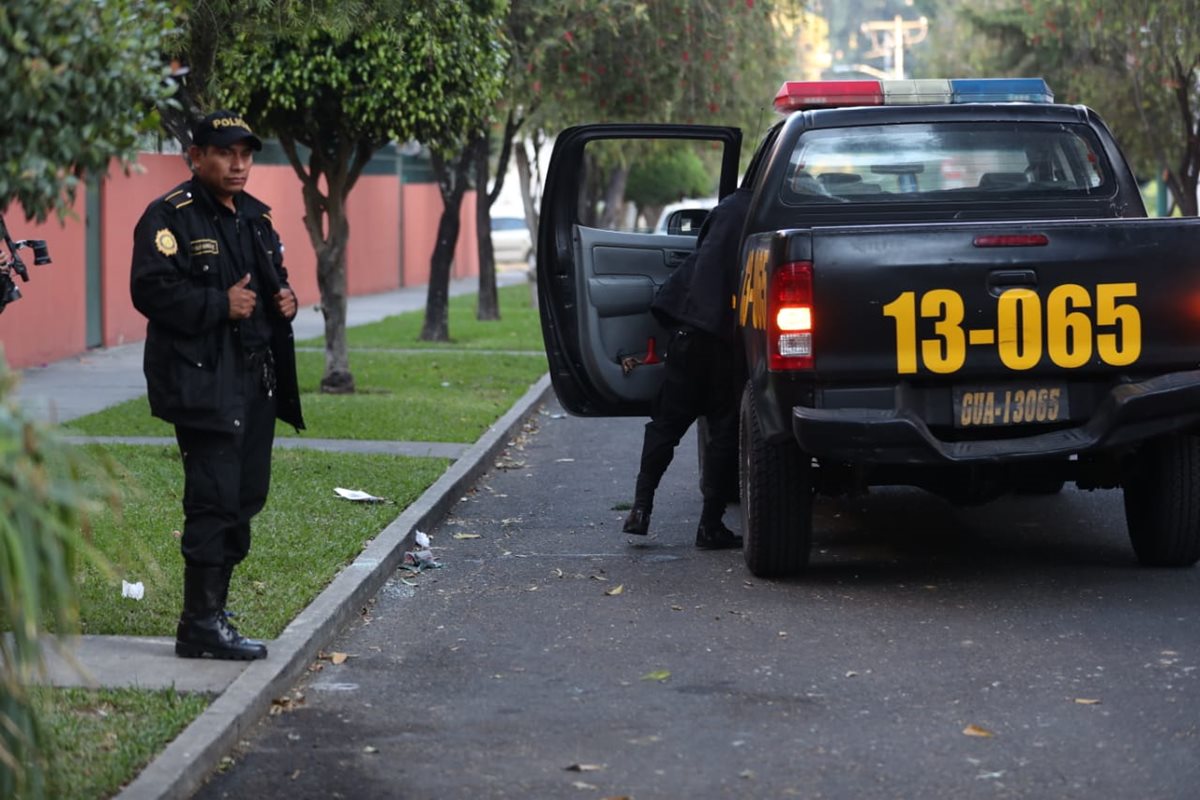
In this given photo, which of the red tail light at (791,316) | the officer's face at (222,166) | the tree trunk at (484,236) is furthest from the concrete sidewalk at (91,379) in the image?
the red tail light at (791,316)

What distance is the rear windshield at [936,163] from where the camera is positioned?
877 centimetres

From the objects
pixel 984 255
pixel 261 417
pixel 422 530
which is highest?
pixel 984 255

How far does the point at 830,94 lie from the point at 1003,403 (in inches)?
107

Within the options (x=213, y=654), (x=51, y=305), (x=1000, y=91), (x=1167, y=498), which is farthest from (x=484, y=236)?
(x=213, y=654)

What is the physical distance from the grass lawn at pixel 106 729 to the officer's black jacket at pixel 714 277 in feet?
11.6

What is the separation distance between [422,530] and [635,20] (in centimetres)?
1119

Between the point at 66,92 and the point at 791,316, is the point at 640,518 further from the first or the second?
the point at 66,92

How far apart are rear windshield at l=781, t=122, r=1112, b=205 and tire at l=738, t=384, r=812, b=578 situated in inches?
50.3

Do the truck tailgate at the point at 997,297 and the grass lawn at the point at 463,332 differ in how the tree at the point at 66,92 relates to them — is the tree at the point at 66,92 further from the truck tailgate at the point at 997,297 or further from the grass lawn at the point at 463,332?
the grass lawn at the point at 463,332

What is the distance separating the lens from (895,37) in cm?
8275

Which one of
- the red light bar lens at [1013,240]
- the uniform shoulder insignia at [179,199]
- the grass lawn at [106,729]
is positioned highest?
the uniform shoulder insignia at [179,199]

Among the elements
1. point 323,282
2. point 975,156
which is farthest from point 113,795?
point 323,282

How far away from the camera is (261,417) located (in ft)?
21.6

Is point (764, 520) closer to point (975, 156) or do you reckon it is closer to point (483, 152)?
point (975, 156)
